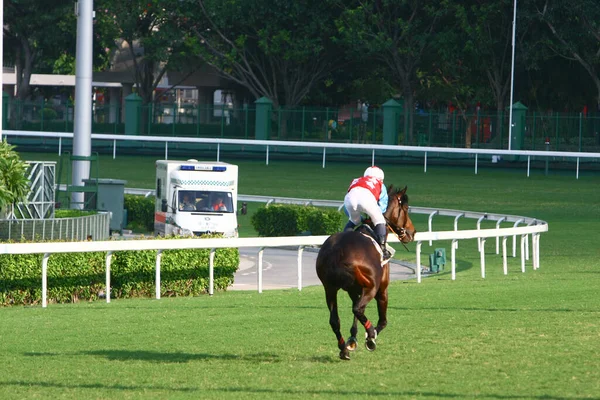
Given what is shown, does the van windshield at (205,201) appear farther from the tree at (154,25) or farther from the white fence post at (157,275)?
the tree at (154,25)

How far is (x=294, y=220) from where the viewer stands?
27453 millimetres

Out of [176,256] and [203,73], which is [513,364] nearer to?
[176,256]

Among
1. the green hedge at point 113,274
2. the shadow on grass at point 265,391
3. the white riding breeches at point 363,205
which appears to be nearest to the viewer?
the shadow on grass at point 265,391

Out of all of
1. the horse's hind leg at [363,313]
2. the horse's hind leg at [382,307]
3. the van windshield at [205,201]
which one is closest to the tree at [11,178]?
the van windshield at [205,201]

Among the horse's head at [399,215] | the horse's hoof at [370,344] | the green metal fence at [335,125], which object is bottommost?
the horse's hoof at [370,344]

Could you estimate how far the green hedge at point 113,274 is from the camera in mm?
14539

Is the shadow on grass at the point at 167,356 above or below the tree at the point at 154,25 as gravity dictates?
below

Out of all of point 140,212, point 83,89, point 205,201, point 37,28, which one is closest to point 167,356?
point 205,201

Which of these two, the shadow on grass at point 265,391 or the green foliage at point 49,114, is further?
the green foliage at point 49,114

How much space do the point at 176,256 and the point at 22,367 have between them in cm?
Result: 759

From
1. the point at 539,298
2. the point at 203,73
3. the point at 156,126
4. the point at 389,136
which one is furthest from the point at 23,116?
the point at 539,298

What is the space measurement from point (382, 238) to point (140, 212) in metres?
21.7

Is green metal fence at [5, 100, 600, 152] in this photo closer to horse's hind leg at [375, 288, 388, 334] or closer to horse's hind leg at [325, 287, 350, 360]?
horse's hind leg at [375, 288, 388, 334]

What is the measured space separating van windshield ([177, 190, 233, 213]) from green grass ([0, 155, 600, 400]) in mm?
8777
